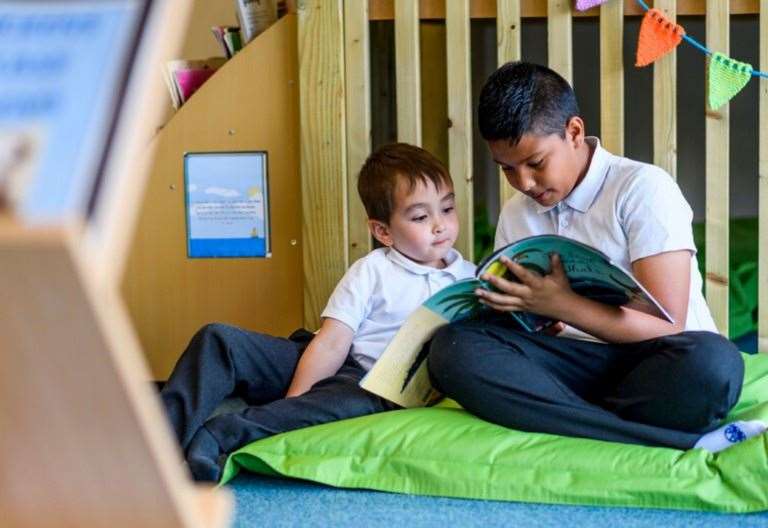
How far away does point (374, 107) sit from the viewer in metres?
2.70

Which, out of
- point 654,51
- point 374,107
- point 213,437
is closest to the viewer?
point 213,437

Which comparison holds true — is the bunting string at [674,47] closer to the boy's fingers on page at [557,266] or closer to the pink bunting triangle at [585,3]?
the pink bunting triangle at [585,3]

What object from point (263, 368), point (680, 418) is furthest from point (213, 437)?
point (680, 418)

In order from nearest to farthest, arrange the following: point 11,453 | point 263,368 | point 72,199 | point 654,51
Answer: point 72,199 < point 11,453 < point 263,368 < point 654,51

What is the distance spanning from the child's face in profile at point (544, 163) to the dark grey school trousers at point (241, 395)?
414mm

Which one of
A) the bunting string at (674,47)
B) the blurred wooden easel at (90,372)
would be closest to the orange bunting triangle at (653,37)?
the bunting string at (674,47)

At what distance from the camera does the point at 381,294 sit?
1.94 metres

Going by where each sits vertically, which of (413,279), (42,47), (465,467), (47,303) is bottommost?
(465,467)

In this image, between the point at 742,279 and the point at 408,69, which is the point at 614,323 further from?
the point at 742,279

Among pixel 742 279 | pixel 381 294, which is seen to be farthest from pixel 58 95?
pixel 742 279

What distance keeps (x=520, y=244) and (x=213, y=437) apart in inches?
21.1

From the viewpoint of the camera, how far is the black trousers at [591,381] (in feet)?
4.96

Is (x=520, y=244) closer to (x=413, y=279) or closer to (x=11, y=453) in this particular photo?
(x=413, y=279)

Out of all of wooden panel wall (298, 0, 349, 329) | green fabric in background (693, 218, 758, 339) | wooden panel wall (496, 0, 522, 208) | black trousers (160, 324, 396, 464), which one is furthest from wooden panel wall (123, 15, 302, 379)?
green fabric in background (693, 218, 758, 339)
